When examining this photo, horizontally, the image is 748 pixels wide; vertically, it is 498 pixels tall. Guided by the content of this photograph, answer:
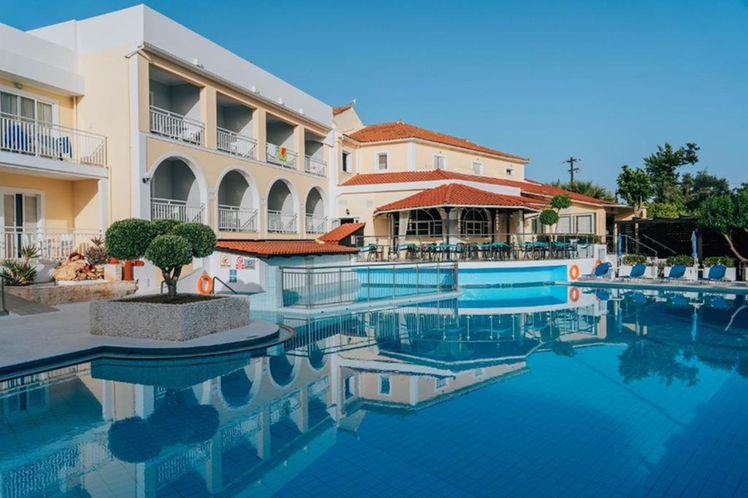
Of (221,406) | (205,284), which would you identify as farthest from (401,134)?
(221,406)

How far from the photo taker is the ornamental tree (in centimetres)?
985

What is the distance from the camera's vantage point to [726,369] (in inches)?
349

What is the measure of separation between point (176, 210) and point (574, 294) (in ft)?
51.1

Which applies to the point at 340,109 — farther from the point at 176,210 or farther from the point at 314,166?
the point at 176,210

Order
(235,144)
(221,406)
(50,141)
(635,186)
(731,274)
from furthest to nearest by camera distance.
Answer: (635,186), (731,274), (235,144), (50,141), (221,406)

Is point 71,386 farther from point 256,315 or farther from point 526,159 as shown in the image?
point 526,159

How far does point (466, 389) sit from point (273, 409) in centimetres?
A: 289

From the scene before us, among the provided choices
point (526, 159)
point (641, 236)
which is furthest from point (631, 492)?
point (526, 159)

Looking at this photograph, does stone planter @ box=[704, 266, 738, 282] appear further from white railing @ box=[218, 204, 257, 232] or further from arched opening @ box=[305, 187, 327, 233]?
white railing @ box=[218, 204, 257, 232]

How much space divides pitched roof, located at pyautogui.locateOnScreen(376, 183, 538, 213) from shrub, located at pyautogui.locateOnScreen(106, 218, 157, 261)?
15494 millimetres

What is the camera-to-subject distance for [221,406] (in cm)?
690

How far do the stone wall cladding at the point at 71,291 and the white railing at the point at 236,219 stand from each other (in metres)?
5.83

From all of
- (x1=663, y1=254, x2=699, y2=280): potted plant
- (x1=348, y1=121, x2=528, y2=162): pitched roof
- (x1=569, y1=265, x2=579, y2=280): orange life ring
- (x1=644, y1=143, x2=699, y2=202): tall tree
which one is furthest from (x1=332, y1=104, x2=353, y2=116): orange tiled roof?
(x1=644, y1=143, x2=699, y2=202): tall tree

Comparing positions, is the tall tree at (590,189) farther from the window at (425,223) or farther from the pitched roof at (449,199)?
the window at (425,223)
